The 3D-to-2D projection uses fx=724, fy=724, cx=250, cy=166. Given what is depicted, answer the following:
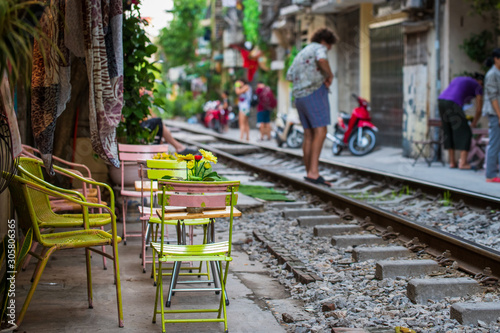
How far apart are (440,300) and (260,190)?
6348 millimetres

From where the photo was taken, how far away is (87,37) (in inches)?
192

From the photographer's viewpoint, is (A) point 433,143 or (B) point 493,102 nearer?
(B) point 493,102

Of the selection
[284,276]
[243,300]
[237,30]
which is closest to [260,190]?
[284,276]

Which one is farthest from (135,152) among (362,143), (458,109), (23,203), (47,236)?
(362,143)

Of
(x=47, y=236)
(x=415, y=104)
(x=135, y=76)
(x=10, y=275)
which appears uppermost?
(x=135, y=76)

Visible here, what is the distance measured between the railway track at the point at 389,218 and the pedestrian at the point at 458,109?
2.03m

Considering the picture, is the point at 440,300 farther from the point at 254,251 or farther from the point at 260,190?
the point at 260,190

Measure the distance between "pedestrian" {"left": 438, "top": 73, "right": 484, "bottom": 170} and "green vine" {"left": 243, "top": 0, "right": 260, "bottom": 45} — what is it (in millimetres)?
20907

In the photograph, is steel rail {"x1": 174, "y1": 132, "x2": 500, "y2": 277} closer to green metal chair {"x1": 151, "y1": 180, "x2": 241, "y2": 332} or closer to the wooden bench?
green metal chair {"x1": 151, "y1": 180, "x2": 241, "y2": 332}

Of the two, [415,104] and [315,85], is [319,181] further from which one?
[415,104]

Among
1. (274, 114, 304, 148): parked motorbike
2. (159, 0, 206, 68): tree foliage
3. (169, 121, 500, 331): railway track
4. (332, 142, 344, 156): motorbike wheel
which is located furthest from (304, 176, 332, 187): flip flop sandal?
(159, 0, 206, 68): tree foliage

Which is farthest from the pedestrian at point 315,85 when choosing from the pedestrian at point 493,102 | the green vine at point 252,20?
the green vine at point 252,20

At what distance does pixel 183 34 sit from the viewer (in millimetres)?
52406

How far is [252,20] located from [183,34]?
18.7 m
